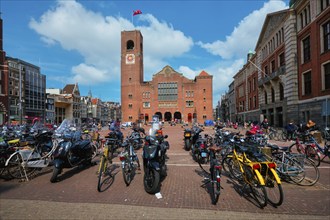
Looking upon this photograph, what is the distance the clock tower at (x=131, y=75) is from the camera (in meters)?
64.2

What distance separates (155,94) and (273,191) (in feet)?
202

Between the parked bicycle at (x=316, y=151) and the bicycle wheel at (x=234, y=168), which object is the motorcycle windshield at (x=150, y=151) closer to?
the bicycle wheel at (x=234, y=168)

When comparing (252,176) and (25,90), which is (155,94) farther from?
(252,176)

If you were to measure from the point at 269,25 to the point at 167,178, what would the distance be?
30.5m

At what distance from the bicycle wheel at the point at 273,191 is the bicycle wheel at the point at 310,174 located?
4.24ft

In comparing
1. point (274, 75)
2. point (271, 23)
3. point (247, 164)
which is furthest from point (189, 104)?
point (247, 164)

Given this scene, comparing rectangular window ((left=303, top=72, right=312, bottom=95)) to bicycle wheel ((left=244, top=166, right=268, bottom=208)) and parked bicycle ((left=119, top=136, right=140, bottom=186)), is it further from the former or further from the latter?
parked bicycle ((left=119, top=136, right=140, bottom=186))

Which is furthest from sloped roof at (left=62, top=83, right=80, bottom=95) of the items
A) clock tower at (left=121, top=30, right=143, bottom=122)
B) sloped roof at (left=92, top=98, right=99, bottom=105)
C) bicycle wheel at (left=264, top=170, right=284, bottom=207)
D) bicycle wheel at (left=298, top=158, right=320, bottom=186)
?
bicycle wheel at (left=264, top=170, right=284, bottom=207)

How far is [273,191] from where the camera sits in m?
4.96

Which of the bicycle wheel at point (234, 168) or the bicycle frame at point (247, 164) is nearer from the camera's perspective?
the bicycle frame at point (247, 164)

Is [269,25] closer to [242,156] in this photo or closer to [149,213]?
[242,156]

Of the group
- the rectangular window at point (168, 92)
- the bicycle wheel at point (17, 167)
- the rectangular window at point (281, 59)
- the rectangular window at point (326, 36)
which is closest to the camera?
the bicycle wheel at point (17, 167)

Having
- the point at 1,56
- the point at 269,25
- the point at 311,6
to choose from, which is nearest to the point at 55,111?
the point at 1,56

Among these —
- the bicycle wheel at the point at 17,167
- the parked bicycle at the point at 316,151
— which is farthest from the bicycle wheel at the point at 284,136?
the bicycle wheel at the point at 17,167
